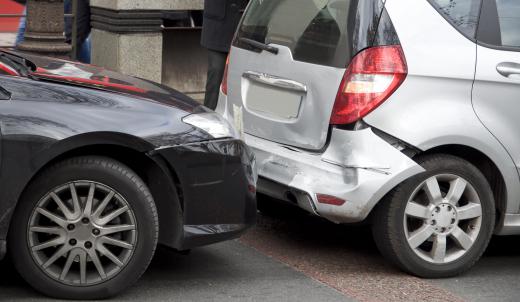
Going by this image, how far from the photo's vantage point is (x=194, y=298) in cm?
565

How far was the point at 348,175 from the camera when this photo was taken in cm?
600

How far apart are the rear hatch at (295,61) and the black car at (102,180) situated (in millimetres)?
616

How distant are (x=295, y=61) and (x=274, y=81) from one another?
19 cm

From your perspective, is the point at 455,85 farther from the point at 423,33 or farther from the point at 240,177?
the point at 240,177

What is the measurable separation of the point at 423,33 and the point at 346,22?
16.0 inches

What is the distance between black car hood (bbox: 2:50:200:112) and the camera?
18.5ft

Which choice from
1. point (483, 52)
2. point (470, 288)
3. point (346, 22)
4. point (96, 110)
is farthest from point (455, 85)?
point (96, 110)

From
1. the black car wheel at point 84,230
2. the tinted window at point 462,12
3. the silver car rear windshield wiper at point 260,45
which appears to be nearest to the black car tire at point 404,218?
the tinted window at point 462,12

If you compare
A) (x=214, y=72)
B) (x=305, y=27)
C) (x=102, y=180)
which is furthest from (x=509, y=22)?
(x=214, y=72)

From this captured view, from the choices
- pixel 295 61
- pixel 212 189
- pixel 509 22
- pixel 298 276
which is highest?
pixel 509 22

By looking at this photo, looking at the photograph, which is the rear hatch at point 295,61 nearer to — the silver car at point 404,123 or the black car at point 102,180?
the silver car at point 404,123

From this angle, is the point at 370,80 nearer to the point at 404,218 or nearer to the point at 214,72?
the point at 404,218

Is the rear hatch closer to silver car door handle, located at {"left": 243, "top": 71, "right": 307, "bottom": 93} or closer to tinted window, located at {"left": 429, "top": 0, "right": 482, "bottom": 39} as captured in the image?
silver car door handle, located at {"left": 243, "top": 71, "right": 307, "bottom": 93}

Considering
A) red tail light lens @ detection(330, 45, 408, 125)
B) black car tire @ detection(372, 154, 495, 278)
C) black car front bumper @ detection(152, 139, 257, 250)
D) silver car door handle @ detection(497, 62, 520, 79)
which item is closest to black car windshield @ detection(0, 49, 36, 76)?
black car front bumper @ detection(152, 139, 257, 250)
